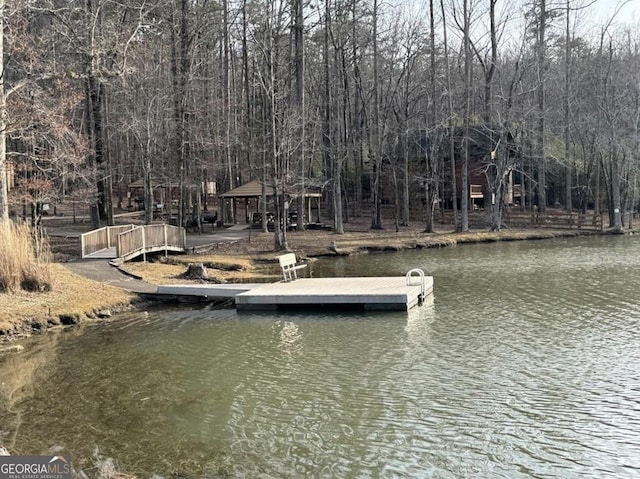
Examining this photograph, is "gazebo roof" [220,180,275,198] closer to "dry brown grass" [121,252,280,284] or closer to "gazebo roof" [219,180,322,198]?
"gazebo roof" [219,180,322,198]

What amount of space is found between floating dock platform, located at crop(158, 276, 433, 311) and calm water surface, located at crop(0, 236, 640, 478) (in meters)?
0.52

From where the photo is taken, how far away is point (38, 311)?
13.0 m

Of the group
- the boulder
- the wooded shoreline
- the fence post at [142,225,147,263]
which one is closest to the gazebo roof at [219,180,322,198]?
the wooded shoreline

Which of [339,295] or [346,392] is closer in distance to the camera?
[346,392]

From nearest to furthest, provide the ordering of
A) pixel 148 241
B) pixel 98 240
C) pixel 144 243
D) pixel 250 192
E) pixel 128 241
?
pixel 128 241
pixel 98 240
pixel 144 243
pixel 148 241
pixel 250 192

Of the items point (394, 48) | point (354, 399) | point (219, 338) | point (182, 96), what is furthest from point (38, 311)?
point (394, 48)

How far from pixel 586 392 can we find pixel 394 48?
106ft

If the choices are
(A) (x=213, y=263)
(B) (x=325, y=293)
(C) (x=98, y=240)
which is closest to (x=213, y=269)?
(A) (x=213, y=263)

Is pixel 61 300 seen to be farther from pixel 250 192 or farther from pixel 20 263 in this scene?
pixel 250 192

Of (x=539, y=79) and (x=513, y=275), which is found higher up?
(x=539, y=79)

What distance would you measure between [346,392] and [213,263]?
13.6m

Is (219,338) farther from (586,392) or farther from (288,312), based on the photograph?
(586,392)

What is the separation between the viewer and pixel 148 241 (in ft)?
69.5

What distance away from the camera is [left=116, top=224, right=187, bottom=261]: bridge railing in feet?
63.3
